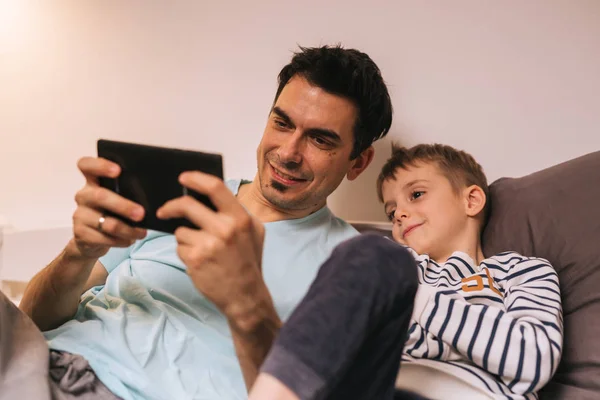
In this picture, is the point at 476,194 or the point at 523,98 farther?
the point at 523,98

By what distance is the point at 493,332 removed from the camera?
2.64ft

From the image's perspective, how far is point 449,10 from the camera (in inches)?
53.6

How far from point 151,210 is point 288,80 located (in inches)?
22.7

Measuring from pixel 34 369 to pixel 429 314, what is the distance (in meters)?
0.61

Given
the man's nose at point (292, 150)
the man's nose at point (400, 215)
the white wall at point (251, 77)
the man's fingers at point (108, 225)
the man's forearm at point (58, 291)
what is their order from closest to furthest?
the man's fingers at point (108, 225) → the man's forearm at point (58, 291) → the man's nose at point (292, 150) → the man's nose at point (400, 215) → the white wall at point (251, 77)

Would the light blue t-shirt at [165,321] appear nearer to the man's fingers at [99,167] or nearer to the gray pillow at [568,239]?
the man's fingers at [99,167]

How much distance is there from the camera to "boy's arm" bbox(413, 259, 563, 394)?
2.55 feet

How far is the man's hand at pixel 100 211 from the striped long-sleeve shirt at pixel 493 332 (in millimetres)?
494

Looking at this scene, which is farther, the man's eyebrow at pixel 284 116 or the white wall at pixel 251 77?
the white wall at pixel 251 77

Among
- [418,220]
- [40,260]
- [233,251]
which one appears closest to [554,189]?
[418,220]

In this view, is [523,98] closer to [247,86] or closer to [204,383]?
[247,86]

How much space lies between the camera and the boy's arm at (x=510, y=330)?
30.6 inches

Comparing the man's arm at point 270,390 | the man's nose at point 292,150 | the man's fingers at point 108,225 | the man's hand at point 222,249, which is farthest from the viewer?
the man's nose at point 292,150

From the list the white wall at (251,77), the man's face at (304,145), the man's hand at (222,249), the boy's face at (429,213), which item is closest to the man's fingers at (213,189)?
Result: the man's hand at (222,249)
